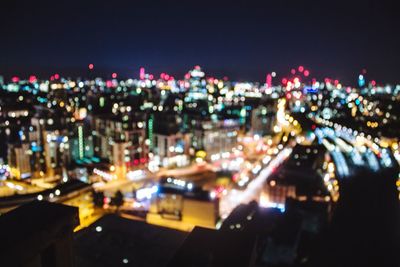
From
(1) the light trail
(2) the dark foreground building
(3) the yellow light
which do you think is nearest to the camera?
(2) the dark foreground building

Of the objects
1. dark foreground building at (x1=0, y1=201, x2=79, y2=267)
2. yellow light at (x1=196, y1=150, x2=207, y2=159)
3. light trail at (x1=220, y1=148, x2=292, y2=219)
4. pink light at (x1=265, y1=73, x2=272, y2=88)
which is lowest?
light trail at (x1=220, y1=148, x2=292, y2=219)

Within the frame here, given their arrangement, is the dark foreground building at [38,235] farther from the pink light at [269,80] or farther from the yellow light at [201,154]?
the pink light at [269,80]

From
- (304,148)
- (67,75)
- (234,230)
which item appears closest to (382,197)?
(304,148)

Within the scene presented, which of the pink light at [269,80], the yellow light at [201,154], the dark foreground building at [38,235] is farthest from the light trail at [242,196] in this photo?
the pink light at [269,80]

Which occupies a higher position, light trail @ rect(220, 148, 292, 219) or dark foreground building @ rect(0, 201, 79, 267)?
dark foreground building @ rect(0, 201, 79, 267)

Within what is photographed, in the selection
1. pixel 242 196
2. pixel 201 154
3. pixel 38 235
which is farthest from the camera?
pixel 201 154

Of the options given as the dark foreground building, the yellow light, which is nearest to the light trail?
the yellow light

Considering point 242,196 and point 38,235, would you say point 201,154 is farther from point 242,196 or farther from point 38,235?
point 38,235

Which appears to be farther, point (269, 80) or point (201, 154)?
point (269, 80)

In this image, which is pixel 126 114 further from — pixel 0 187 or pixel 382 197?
pixel 382 197

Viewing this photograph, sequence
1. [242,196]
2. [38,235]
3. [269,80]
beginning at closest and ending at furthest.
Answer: [38,235], [242,196], [269,80]

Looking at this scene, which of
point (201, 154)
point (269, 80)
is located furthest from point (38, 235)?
point (269, 80)

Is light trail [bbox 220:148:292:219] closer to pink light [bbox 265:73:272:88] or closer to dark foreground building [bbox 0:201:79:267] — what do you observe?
dark foreground building [bbox 0:201:79:267]
